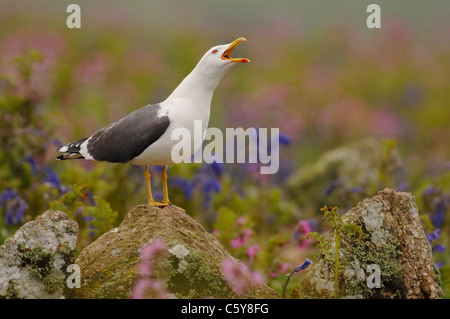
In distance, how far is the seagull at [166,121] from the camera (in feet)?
13.6

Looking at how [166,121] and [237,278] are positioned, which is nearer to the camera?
[237,278]

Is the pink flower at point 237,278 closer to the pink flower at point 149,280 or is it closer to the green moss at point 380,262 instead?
the pink flower at point 149,280

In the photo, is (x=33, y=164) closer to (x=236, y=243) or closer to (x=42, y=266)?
(x=236, y=243)

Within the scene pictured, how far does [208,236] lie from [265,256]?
1.46m

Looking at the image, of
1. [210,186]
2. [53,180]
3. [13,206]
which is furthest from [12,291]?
[210,186]

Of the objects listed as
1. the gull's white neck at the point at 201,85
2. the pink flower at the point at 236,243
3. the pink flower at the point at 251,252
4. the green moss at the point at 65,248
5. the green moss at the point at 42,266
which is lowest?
the pink flower at the point at 251,252

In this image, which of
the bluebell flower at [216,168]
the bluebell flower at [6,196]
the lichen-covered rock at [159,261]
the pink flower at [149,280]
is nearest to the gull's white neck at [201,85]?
the lichen-covered rock at [159,261]

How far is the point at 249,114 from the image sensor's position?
40.7ft

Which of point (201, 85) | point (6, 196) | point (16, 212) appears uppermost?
point (201, 85)

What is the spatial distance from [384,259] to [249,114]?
872cm

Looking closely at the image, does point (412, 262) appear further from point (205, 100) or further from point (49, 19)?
point (49, 19)

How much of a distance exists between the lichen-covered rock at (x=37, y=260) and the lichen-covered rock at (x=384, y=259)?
1374 millimetres

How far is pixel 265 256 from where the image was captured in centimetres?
561
